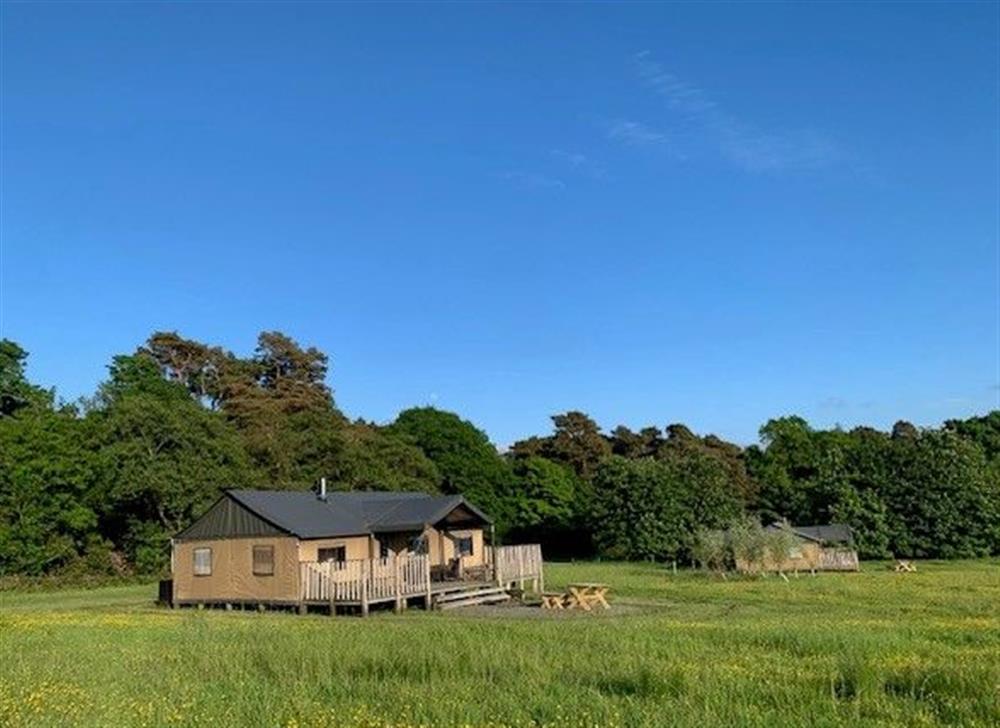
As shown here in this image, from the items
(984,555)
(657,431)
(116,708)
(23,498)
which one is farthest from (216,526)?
(657,431)

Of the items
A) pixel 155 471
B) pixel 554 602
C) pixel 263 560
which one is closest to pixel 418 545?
pixel 263 560

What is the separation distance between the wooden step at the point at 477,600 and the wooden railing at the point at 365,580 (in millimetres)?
844

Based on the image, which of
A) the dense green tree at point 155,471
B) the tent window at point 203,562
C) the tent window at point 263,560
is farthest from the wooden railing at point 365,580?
the dense green tree at point 155,471

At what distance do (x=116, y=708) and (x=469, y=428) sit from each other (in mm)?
58678

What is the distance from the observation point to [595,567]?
1823 inches

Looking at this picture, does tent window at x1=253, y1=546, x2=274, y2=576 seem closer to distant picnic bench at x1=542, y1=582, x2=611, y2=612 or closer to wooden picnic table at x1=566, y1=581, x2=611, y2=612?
distant picnic bench at x1=542, y1=582, x2=611, y2=612

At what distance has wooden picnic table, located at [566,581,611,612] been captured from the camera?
25.6 m

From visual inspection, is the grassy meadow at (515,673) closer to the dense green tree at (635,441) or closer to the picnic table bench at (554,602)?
the picnic table bench at (554,602)

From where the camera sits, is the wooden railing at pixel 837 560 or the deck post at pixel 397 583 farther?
the wooden railing at pixel 837 560

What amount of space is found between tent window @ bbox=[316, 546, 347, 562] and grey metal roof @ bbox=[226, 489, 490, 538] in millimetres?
515

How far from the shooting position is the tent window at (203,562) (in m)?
30.2

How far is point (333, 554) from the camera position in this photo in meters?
30.0

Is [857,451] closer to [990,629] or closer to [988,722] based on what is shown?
[990,629]

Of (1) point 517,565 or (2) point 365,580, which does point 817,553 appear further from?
(2) point 365,580
